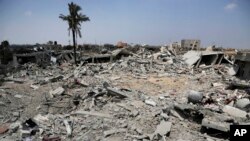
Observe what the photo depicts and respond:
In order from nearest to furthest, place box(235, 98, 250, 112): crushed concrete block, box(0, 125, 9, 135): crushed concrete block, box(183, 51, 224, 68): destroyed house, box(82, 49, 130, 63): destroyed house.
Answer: box(0, 125, 9, 135): crushed concrete block, box(235, 98, 250, 112): crushed concrete block, box(183, 51, 224, 68): destroyed house, box(82, 49, 130, 63): destroyed house

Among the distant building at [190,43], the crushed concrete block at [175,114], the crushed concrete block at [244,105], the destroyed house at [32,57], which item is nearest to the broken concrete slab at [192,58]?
the distant building at [190,43]

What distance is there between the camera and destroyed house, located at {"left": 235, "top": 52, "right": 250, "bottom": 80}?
16125 millimetres

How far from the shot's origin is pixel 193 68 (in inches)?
826

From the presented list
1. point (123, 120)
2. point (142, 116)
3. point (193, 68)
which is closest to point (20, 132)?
point (123, 120)

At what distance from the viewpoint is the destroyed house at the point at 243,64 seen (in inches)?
635

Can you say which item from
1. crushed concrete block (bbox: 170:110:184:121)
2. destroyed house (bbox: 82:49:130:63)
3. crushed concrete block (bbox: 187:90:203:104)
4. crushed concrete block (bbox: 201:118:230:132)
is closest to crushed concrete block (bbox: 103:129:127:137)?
crushed concrete block (bbox: 170:110:184:121)

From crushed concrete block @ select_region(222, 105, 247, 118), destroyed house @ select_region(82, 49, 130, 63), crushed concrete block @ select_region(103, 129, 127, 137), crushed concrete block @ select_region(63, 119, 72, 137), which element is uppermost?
destroyed house @ select_region(82, 49, 130, 63)

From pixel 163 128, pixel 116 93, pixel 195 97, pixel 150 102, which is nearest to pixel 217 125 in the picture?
pixel 163 128

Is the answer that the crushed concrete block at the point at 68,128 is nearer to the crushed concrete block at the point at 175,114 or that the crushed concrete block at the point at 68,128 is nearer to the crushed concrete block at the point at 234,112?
the crushed concrete block at the point at 175,114

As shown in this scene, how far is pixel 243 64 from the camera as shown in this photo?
17.2 m

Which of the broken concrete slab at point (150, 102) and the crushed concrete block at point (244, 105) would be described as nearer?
the crushed concrete block at point (244, 105)

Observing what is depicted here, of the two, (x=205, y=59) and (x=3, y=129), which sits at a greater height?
(x=205, y=59)

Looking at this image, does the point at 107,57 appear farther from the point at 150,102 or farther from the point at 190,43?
the point at 150,102

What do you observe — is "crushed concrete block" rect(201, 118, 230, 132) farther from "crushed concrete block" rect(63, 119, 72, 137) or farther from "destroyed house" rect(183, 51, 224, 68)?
"destroyed house" rect(183, 51, 224, 68)
